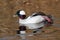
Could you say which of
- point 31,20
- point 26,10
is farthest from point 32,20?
point 26,10

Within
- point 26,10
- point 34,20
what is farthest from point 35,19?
point 26,10

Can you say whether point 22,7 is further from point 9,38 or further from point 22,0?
point 9,38

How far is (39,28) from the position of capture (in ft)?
8.78

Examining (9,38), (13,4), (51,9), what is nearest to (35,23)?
(9,38)

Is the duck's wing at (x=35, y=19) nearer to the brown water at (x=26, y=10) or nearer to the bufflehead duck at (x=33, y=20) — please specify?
the bufflehead duck at (x=33, y=20)

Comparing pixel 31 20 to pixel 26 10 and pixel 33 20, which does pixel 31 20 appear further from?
pixel 26 10

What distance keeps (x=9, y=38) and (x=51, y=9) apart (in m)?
1.36

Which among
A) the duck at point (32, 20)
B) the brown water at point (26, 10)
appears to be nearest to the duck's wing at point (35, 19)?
the duck at point (32, 20)

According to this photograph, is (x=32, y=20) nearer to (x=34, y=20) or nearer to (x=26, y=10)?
(x=34, y=20)

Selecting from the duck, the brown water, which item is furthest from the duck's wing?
the brown water

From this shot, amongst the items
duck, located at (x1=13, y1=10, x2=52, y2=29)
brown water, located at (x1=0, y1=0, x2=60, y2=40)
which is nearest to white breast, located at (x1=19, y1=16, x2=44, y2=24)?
duck, located at (x1=13, y1=10, x2=52, y2=29)

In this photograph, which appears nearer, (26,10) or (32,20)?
(32,20)

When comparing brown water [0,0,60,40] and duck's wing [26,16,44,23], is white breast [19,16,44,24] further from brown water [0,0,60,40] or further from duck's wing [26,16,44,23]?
brown water [0,0,60,40]

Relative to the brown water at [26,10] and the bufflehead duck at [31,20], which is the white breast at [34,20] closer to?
the bufflehead duck at [31,20]
